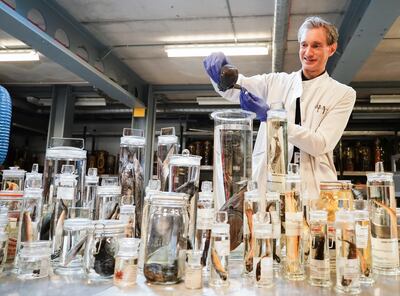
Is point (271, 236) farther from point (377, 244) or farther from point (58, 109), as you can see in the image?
point (58, 109)

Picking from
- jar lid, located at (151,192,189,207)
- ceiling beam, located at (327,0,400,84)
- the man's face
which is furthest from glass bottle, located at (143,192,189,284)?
ceiling beam, located at (327,0,400,84)

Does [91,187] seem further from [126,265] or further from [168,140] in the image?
[126,265]

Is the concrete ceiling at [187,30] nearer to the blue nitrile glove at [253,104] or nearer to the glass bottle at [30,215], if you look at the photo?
the blue nitrile glove at [253,104]

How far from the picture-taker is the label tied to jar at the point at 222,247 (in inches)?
26.5

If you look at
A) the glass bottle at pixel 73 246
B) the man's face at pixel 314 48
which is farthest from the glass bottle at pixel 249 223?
the man's face at pixel 314 48

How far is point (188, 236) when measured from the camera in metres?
0.75

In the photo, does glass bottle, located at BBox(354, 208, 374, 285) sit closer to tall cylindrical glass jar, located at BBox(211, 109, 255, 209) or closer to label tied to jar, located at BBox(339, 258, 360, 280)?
label tied to jar, located at BBox(339, 258, 360, 280)

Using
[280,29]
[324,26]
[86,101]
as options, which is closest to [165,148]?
[324,26]

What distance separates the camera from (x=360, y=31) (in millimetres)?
2736

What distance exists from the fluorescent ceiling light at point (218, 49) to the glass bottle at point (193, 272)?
10.7 ft

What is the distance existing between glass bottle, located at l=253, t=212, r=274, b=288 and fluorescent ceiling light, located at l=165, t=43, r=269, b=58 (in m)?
3.23

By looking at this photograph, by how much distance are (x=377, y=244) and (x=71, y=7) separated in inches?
124

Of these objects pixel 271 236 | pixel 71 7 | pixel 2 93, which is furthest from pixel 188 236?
pixel 71 7

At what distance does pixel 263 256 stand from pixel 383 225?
0.31m
